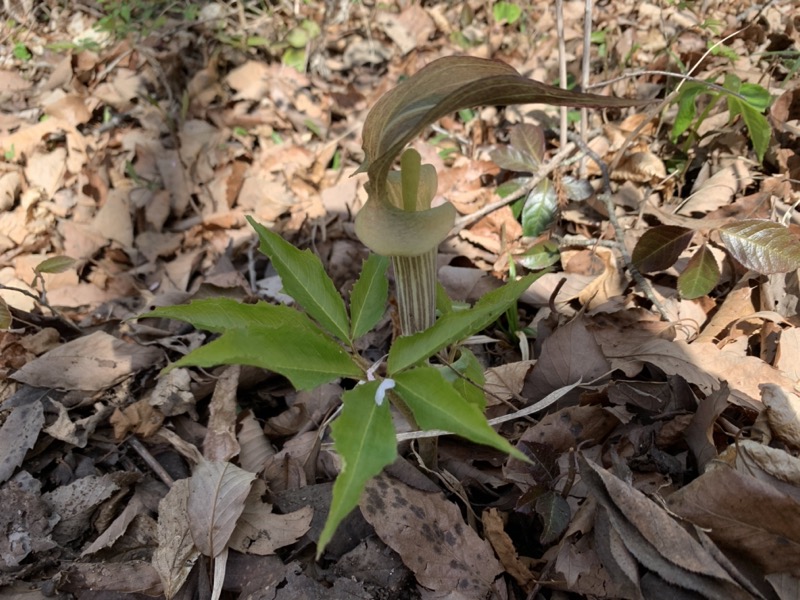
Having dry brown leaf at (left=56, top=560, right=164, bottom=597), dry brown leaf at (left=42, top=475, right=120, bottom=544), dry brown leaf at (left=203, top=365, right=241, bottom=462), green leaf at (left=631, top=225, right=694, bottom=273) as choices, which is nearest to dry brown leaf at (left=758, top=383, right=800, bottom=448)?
green leaf at (left=631, top=225, right=694, bottom=273)

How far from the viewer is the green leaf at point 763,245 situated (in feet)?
6.04

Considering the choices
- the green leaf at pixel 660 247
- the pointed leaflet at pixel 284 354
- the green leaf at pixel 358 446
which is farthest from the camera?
the green leaf at pixel 660 247

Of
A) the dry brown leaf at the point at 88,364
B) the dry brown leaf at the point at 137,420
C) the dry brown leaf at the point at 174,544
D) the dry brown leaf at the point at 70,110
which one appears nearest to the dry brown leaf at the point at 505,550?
the dry brown leaf at the point at 174,544

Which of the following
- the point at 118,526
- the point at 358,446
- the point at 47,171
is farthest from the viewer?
the point at 47,171

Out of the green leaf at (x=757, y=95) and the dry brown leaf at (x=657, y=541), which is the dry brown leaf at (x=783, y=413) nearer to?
the dry brown leaf at (x=657, y=541)

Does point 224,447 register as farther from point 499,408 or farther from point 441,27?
point 441,27

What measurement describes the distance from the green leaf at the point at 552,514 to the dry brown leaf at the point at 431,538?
151 mm

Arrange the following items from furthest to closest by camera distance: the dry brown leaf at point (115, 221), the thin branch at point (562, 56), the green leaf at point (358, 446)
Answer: the dry brown leaf at point (115, 221) < the thin branch at point (562, 56) < the green leaf at point (358, 446)

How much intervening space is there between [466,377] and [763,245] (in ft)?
3.43

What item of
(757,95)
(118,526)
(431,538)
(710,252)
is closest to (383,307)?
(431,538)

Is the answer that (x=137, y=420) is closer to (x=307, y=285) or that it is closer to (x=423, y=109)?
(x=307, y=285)

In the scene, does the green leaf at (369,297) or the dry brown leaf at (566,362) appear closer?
the green leaf at (369,297)

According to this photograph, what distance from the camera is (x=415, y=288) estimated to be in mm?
1354

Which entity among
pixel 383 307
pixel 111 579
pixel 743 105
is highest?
pixel 743 105
